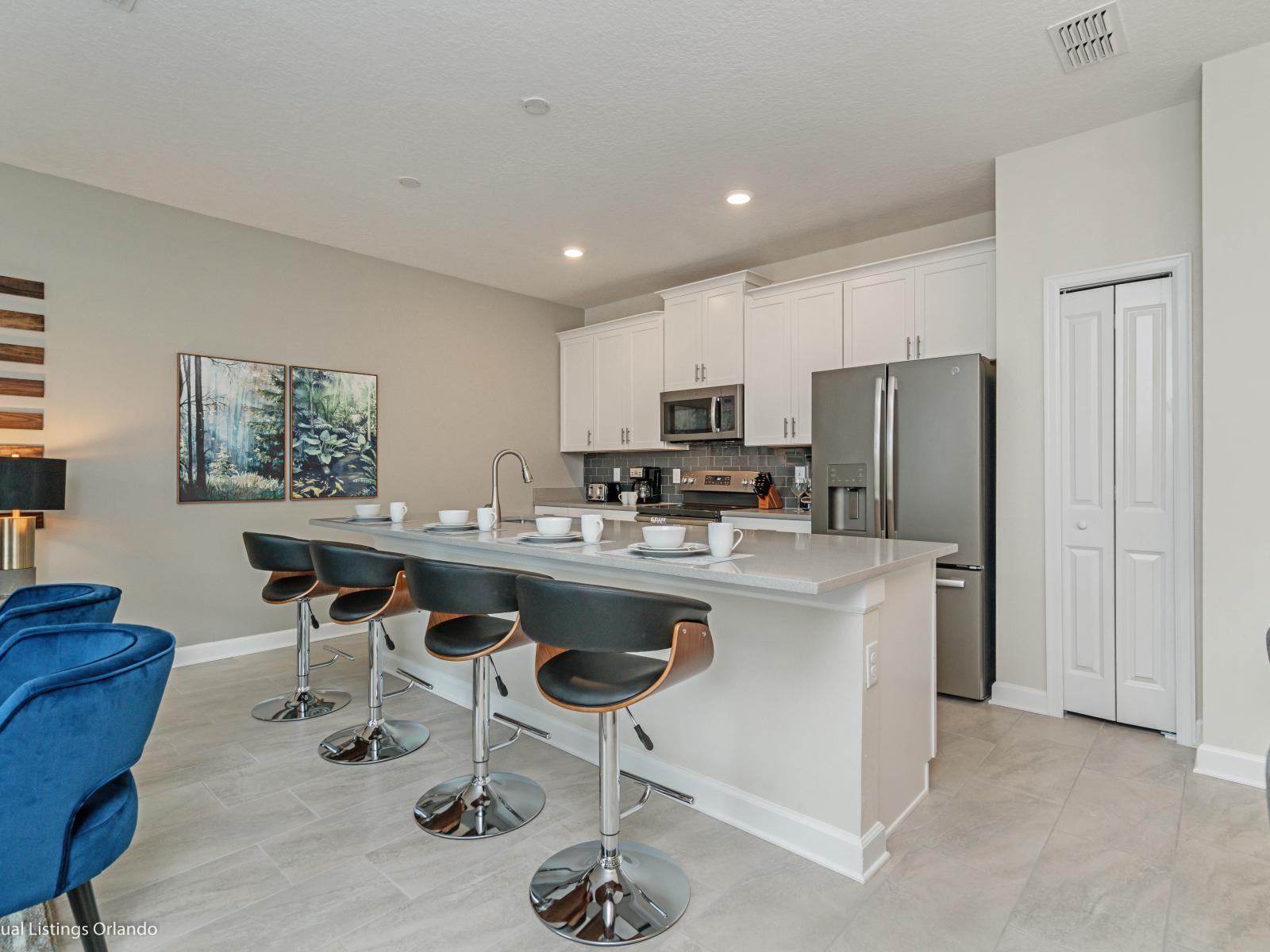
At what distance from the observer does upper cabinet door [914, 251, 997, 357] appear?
372 centimetres

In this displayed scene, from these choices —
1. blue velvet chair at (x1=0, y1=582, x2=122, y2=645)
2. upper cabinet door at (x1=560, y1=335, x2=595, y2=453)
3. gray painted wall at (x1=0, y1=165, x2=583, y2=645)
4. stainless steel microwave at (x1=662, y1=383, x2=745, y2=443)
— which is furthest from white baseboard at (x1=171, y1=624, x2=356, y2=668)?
stainless steel microwave at (x1=662, y1=383, x2=745, y2=443)

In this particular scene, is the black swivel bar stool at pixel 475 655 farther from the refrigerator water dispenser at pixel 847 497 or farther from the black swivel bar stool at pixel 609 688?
the refrigerator water dispenser at pixel 847 497

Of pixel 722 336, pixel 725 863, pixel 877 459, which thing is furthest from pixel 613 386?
pixel 725 863

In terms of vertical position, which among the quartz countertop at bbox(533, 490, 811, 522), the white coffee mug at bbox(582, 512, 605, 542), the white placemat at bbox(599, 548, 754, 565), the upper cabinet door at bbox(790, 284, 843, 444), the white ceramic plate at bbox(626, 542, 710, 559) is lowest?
the quartz countertop at bbox(533, 490, 811, 522)

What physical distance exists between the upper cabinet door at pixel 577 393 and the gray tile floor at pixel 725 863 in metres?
3.69

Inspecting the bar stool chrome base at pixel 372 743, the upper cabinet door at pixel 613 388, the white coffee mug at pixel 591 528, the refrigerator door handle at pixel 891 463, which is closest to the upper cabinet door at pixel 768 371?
the refrigerator door handle at pixel 891 463

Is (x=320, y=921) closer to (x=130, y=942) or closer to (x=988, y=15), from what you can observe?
(x=130, y=942)

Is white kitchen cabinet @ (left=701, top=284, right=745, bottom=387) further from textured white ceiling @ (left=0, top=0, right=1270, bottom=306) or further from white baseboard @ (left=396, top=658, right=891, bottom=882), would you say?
white baseboard @ (left=396, top=658, right=891, bottom=882)

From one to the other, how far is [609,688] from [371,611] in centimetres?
142

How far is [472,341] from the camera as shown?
566 cm

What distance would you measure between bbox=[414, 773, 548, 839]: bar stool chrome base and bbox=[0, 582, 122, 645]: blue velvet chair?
1190mm

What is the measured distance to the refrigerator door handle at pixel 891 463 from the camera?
3627 millimetres

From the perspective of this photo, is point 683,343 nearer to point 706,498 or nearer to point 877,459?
point 706,498

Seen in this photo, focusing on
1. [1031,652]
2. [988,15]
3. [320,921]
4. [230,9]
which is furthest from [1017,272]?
[320,921]
